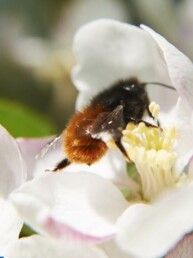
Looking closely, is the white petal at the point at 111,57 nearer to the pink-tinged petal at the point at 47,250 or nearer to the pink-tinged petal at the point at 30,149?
the pink-tinged petal at the point at 30,149

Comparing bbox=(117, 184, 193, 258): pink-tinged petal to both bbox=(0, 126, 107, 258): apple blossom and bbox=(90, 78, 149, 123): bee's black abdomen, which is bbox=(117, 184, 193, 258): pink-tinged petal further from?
bbox=(90, 78, 149, 123): bee's black abdomen

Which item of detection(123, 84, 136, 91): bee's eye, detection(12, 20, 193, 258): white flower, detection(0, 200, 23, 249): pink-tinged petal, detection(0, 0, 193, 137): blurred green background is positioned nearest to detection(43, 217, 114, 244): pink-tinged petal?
detection(12, 20, 193, 258): white flower

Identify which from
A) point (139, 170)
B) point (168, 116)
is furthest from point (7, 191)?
point (168, 116)

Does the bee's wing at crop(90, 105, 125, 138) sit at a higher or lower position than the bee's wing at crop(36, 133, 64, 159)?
higher

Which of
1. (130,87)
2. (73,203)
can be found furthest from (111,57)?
(73,203)

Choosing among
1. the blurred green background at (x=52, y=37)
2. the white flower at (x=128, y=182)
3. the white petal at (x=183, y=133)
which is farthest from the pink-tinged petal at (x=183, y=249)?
the blurred green background at (x=52, y=37)
